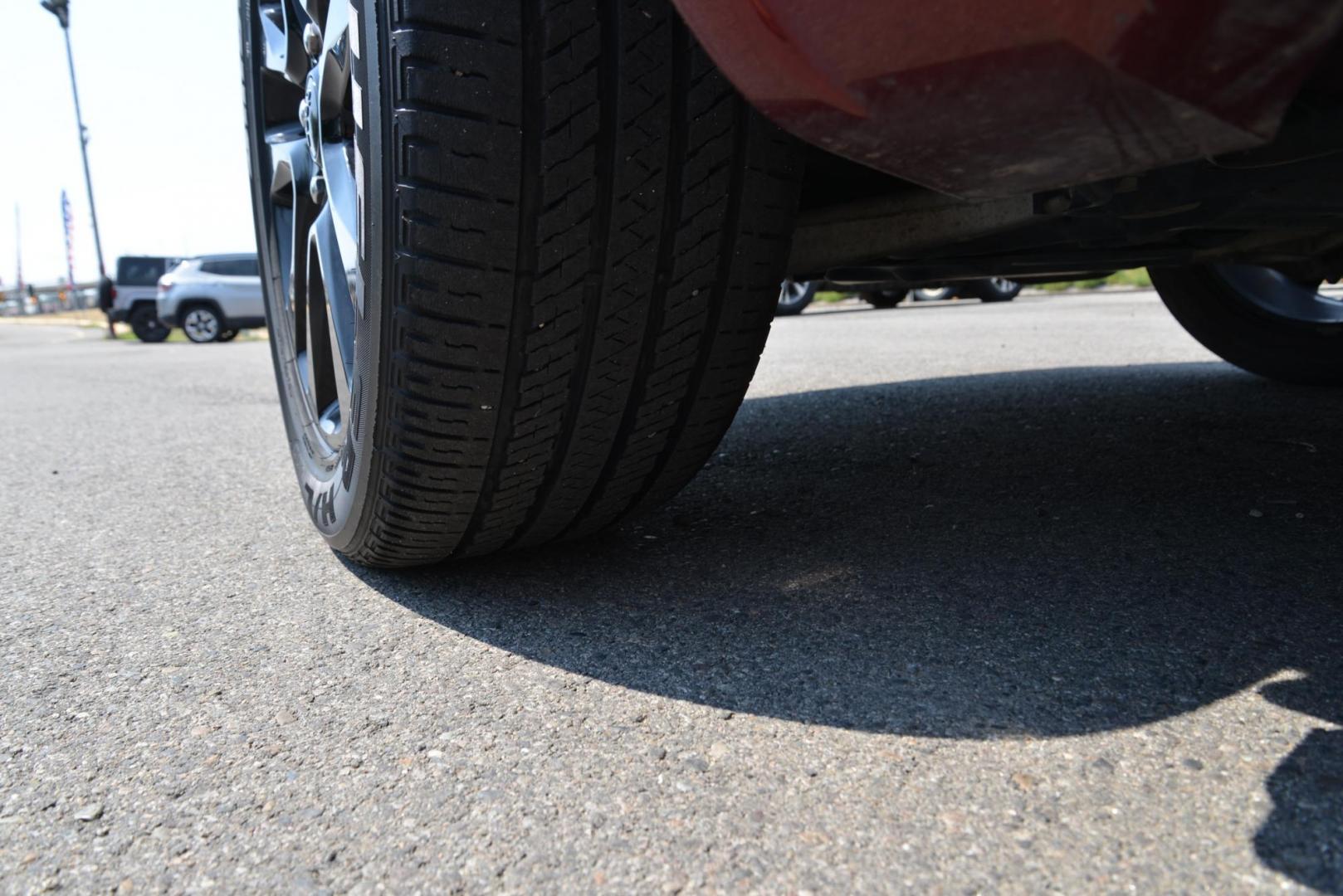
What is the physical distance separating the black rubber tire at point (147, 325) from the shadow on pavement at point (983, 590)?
58.3 ft

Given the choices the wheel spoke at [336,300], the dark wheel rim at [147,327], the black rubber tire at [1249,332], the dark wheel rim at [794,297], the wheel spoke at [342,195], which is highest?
the wheel spoke at [342,195]

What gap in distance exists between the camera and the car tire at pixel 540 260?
1.21 m

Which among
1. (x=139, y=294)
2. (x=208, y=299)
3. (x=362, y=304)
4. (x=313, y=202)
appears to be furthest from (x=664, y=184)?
(x=139, y=294)

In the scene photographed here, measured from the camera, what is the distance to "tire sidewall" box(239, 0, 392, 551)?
4.19 feet

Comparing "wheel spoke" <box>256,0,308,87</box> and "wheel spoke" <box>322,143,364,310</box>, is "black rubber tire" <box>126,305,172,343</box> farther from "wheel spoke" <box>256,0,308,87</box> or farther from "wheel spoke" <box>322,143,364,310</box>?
"wheel spoke" <box>322,143,364,310</box>

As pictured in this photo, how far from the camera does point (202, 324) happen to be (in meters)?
16.4

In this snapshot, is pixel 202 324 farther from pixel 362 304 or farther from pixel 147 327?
pixel 362 304

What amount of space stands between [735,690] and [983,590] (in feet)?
1.64

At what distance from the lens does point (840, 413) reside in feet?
10.5

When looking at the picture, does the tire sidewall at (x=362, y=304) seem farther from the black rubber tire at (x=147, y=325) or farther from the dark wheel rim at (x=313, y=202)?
Answer: the black rubber tire at (x=147, y=325)

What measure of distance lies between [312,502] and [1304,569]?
1663mm

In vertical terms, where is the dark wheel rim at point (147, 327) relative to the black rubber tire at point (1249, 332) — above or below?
below

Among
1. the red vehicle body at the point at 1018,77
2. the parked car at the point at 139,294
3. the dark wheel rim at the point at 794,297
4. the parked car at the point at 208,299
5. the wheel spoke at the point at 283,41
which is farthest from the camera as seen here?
the parked car at the point at 139,294

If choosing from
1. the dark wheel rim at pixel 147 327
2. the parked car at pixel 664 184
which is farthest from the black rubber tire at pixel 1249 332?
the dark wheel rim at pixel 147 327
